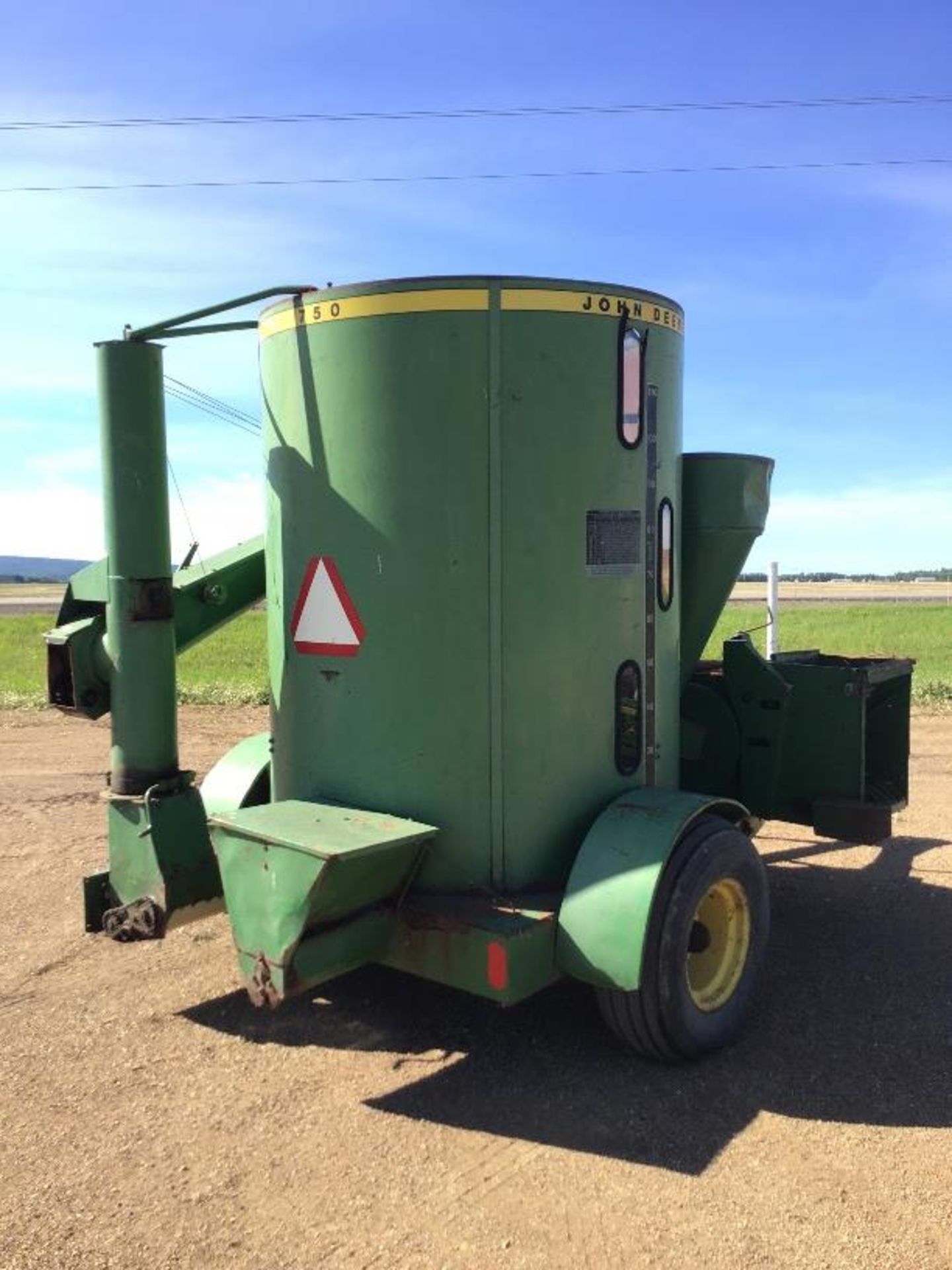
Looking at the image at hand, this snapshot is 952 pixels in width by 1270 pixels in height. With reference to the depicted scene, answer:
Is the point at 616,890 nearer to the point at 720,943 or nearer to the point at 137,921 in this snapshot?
the point at 720,943

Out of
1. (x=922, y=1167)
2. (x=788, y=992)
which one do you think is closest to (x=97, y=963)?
(x=788, y=992)

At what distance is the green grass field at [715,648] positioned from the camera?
46.8 feet

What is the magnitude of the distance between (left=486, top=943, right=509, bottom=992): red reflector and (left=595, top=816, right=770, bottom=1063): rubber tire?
433 millimetres

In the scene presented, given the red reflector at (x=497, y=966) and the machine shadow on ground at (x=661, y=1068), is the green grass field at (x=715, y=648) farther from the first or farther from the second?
the red reflector at (x=497, y=966)

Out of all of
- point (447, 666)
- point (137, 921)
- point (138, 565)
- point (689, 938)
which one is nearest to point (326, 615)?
point (447, 666)

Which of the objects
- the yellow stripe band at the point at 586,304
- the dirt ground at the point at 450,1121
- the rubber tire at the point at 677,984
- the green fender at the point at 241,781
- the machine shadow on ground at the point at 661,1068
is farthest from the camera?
the green fender at the point at 241,781

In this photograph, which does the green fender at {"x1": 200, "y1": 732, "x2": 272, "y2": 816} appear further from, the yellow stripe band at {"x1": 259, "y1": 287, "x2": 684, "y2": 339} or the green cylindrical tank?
the yellow stripe band at {"x1": 259, "y1": 287, "x2": 684, "y2": 339}

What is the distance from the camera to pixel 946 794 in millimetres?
8867

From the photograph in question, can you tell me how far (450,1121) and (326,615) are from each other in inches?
75.8

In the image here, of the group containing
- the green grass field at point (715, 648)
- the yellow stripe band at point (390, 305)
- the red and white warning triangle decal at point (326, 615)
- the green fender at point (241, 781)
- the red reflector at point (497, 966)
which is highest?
the yellow stripe band at point (390, 305)

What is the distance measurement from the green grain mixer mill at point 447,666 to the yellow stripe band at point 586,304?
11 mm

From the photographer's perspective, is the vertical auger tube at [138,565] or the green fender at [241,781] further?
the green fender at [241,781]

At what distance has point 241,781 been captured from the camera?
5.48 meters

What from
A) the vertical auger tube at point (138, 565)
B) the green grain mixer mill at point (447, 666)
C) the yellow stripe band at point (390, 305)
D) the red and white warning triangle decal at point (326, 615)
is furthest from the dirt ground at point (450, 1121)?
the yellow stripe band at point (390, 305)
